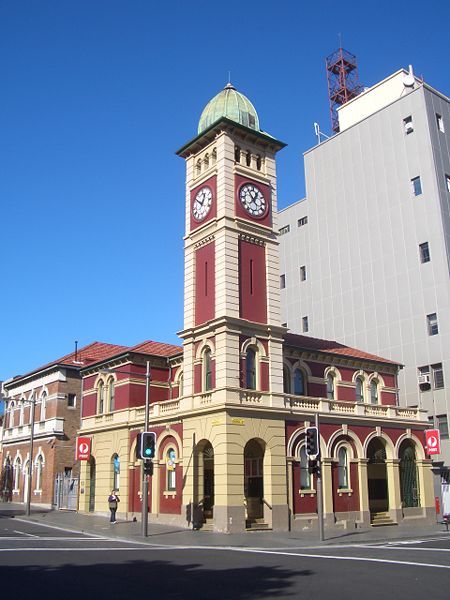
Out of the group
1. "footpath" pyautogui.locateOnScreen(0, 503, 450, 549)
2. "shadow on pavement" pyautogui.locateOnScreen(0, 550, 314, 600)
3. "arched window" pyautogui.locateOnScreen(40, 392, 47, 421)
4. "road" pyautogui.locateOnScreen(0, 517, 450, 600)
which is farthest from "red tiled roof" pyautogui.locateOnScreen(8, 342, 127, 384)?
"shadow on pavement" pyautogui.locateOnScreen(0, 550, 314, 600)

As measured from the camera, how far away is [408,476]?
38.2m

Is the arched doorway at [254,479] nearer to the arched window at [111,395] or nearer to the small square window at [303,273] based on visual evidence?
the arched window at [111,395]

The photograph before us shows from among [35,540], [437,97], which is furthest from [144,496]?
[437,97]

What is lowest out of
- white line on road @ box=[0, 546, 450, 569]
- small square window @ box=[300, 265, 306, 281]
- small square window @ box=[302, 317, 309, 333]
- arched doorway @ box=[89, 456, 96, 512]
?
white line on road @ box=[0, 546, 450, 569]

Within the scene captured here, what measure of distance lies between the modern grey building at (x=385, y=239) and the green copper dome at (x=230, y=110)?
19.2 m

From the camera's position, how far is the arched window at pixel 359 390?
40.6 meters

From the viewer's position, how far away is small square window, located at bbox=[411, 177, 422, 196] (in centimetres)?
5113

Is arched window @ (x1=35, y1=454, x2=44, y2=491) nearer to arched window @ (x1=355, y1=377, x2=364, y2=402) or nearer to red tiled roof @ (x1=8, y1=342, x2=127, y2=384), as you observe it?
red tiled roof @ (x1=8, y1=342, x2=127, y2=384)

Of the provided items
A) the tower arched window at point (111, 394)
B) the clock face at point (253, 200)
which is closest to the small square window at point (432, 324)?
the clock face at point (253, 200)

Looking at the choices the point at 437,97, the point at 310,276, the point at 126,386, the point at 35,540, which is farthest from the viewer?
the point at 310,276

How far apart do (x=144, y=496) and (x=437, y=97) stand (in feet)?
136

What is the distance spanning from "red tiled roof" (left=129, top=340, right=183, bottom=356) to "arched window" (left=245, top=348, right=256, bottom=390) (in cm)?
767

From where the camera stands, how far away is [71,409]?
4800cm

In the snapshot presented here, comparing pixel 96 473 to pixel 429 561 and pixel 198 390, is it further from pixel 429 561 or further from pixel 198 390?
pixel 429 561
